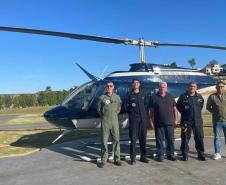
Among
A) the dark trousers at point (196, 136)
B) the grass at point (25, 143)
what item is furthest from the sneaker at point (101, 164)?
the grass at point (25, 143)

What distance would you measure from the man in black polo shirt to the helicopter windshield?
2422mm

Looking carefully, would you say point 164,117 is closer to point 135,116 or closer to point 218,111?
point 135,116

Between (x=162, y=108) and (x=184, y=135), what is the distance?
2.65 feet

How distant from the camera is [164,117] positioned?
8.36m

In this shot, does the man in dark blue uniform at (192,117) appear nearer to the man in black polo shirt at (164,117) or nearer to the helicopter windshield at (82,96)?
the man in black polo shirt at (164,117)

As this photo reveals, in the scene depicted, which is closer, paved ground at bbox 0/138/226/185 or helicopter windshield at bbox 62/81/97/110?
paved ground at bbox 0/138/226/185

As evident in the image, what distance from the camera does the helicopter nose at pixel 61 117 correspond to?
10.4 metres

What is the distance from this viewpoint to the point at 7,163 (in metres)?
9.27

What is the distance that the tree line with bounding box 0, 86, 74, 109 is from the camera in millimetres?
52594

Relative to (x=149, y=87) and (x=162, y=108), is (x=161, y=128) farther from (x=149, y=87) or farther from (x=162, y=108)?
(x=149, y=87)

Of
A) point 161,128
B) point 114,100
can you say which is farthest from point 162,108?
point 114,100

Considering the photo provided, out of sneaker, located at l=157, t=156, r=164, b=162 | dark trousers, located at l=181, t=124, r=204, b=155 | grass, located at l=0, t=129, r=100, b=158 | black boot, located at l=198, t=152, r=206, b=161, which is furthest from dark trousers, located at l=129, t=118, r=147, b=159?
grass, located at l=0, t=129, r=100, b=158

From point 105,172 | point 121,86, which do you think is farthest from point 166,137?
point 121,86

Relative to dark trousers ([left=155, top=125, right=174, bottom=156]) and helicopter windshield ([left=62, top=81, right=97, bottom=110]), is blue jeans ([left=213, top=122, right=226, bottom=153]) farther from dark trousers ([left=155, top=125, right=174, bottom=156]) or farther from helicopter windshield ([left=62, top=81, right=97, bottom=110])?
helicopter windshield ([left=62, top=81, right=97, bottom=110])
